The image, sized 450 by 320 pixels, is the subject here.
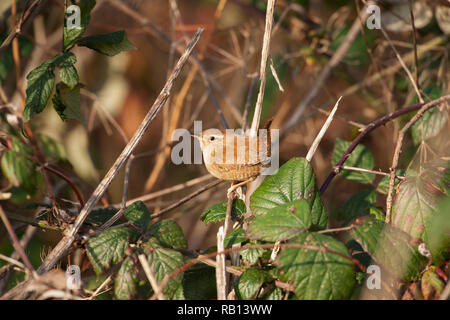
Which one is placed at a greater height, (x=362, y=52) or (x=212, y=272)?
(x=362, y=52)

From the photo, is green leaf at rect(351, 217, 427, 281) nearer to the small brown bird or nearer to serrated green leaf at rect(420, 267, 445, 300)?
serrated green leaf at rect(420, 267, 445, 300)

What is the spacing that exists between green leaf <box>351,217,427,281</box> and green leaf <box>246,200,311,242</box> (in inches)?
6.2

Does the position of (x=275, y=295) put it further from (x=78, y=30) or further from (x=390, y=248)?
(x=78, y=30)

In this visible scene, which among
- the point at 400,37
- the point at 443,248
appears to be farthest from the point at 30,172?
the point at 400,37

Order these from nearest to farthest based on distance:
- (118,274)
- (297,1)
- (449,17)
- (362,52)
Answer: (118,274), (449,17), (362,52), (297,1)

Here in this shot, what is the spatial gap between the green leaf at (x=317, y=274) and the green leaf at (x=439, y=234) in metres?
0.32

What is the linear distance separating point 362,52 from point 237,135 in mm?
1318

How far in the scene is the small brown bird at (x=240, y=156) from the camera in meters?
1.71

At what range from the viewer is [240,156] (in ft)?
5.72

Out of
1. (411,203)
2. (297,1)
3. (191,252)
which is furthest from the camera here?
(297,1)

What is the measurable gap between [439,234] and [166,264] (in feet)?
2.72

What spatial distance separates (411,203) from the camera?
1289 millimetres

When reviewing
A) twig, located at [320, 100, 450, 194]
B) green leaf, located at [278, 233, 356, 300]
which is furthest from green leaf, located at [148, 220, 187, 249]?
twig, located at [320, 100, 450, 194]
